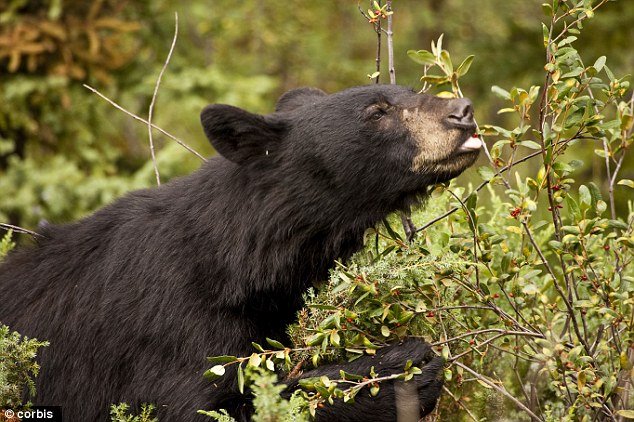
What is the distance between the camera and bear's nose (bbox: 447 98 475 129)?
152 inches

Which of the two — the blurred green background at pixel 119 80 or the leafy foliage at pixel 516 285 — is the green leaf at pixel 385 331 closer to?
the leafy foliage at pixel 516 285

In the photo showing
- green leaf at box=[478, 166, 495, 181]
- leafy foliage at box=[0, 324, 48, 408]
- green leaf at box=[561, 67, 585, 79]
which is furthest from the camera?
leafy foliage at box=[0, 324, 48, 408]

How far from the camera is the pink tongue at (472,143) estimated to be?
12.7 ft

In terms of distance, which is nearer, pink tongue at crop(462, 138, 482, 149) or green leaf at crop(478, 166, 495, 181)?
green leaf at crop(478, 166, 495, 181)

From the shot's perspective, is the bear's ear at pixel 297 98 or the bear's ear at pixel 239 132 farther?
the bear's ear at pixel 297 98

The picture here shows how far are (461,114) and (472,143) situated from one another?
12 cm

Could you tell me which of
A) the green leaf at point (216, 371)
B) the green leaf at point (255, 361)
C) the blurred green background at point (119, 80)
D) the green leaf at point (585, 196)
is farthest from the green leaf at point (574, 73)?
the blurred green background at point (119, 80)

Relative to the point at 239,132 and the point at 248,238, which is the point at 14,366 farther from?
the point at 239,132

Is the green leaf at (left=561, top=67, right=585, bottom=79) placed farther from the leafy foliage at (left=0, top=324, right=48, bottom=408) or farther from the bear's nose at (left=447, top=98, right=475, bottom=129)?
the leafy foliage at (left=0, top=324, right=48, bottom=408)

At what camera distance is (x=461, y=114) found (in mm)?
3877

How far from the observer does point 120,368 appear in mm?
4270

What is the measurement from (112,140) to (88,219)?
5.61m

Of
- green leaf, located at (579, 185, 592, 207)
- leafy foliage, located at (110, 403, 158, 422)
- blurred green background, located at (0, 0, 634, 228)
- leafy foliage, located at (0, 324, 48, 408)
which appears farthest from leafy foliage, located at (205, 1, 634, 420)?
blurred green background, located at (0, 0, 634, 228)

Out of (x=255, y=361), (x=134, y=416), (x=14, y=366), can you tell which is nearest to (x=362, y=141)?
(x=255, y=361)
